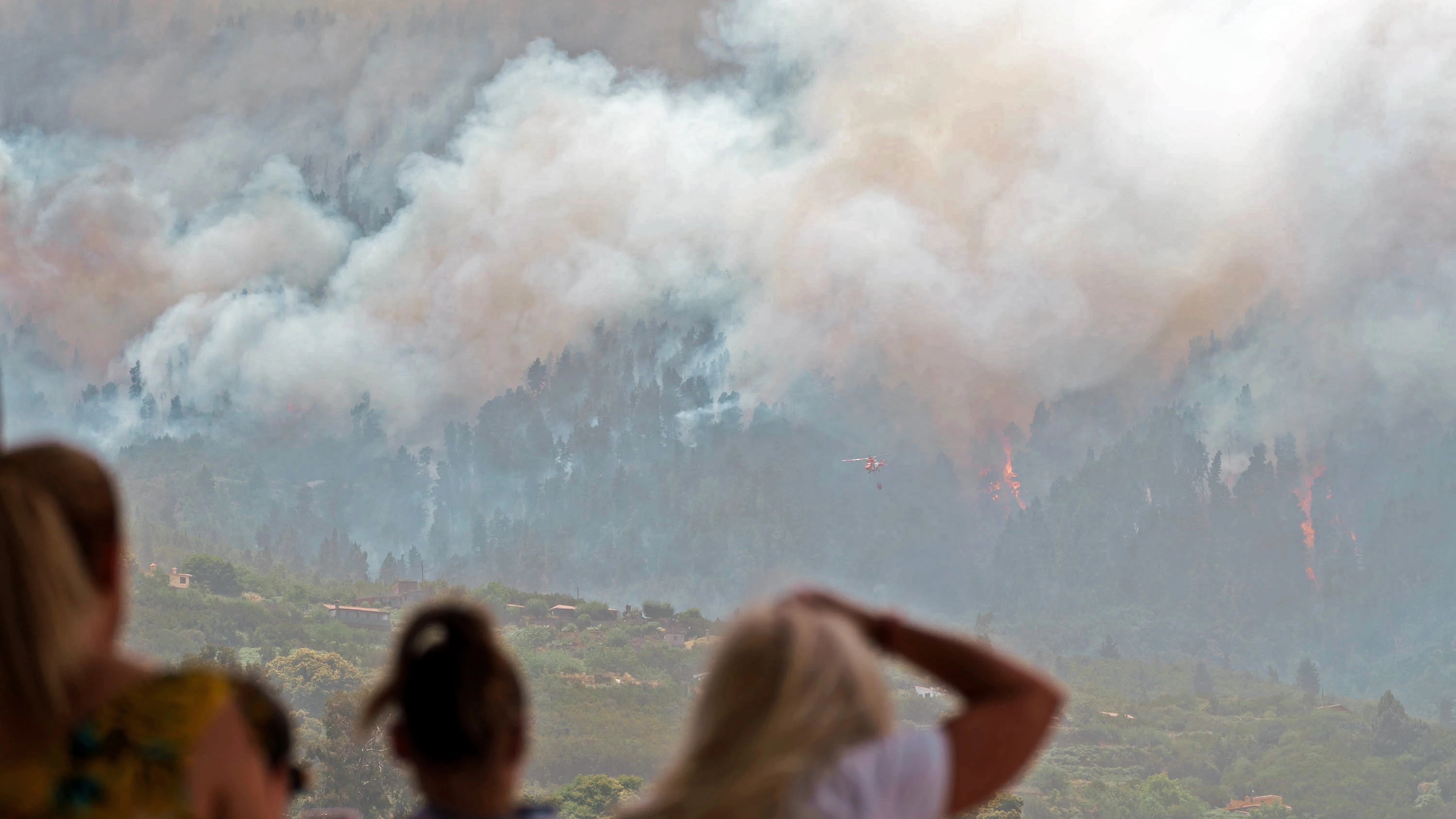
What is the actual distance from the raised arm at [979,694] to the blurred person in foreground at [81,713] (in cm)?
107

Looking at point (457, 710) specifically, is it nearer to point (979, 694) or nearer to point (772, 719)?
point (772, 719)

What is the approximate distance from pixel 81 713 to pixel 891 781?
1.35 meters

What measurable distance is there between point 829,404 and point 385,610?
2623 inches

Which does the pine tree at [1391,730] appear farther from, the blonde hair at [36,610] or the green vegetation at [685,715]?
the blonde hair at [36,610]

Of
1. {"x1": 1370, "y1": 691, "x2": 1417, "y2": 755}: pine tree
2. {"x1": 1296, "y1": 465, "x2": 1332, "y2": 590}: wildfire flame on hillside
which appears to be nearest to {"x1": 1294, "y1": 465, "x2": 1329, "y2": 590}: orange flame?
{"x1": 1296, "y1": 465, "x2": 1332, "y2": 590}: wildfire flame on hillside

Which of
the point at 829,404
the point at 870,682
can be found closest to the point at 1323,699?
the point at 829,404

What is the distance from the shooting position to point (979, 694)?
8.82 feet

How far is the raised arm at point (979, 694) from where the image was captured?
8.57 feet

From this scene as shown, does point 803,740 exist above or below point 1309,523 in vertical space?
below

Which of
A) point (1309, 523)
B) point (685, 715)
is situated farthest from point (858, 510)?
point (685, 715)

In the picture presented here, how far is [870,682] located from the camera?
2.34 m

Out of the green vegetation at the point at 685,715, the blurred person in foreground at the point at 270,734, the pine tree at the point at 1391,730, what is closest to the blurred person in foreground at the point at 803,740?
the blurred person in foreground at the point at 270,734

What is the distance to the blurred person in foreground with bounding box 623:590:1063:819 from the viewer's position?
2291mm

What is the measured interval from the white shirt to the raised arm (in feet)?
0.26
